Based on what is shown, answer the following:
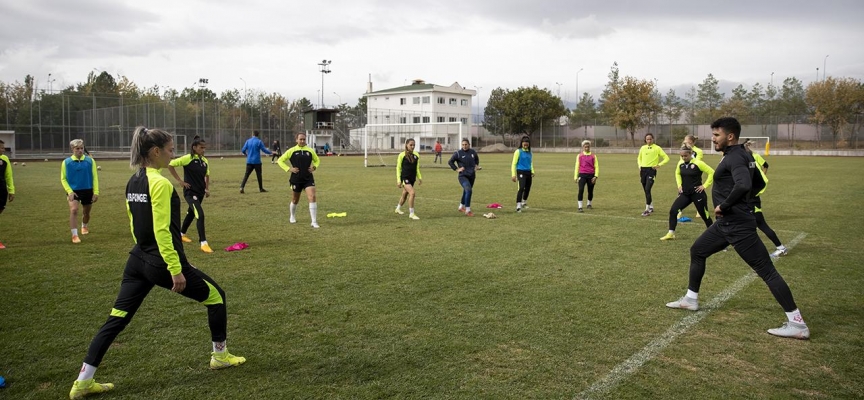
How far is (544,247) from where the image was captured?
32.1 feet

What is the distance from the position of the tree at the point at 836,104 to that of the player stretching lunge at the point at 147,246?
7023cm

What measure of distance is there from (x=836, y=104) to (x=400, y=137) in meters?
46.7

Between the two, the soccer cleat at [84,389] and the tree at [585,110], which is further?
the tree at [585,110]

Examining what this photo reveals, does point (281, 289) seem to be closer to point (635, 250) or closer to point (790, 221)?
point (635, 250)

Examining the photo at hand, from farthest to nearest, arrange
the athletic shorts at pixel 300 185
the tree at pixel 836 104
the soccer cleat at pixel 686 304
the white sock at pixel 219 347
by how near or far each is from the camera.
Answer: the tree at pixel 836 104
the athletic shorts at pixel 300 185
the soccer cleat at pixel 686 304
the white sock at pixel 219 347

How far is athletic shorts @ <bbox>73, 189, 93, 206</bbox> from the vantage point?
9859 millimetres

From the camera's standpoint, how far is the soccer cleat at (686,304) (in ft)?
20.2

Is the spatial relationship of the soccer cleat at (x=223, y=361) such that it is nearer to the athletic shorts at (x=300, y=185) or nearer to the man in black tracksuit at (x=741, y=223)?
the man in black tracksuit at (x=741, y=223)

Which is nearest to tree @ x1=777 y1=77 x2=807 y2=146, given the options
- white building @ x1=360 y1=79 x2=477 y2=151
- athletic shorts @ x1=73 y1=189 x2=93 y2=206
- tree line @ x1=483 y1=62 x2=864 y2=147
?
tree line @ x1=483 y1=62 x2=864 y2=147

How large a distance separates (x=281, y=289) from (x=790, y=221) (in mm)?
11684

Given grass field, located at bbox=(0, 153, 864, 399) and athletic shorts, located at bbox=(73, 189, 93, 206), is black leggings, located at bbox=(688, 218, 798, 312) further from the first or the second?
athletic shorts, located at bbox=(73, 189, 93, 206)

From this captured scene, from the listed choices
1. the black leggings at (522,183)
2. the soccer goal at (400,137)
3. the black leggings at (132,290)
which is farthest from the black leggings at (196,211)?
the soccer goal at (400,137)

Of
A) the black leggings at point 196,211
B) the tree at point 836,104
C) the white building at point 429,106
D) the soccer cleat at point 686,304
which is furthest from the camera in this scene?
the white building at point 429,106

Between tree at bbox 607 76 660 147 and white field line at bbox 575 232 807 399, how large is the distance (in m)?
68.1
